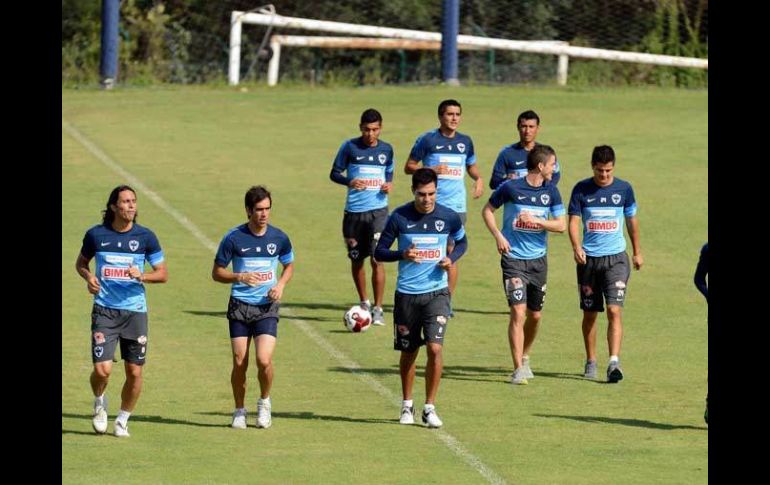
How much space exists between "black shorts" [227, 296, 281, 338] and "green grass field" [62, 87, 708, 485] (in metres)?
0.92

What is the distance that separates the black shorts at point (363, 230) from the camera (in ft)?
64.7

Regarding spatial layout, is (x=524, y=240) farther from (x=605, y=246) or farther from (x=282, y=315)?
(x=282, y=315)

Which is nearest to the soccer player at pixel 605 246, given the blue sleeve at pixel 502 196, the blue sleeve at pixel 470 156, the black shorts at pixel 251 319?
the blue sleeve at pixel 502 196

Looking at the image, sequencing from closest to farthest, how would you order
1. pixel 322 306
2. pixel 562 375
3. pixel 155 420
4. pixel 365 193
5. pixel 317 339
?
pixel 155 420 < pixel 562 375 < pixel 317 339 < pixel 365 193 < pixel 322 306

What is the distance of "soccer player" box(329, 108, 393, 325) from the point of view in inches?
769

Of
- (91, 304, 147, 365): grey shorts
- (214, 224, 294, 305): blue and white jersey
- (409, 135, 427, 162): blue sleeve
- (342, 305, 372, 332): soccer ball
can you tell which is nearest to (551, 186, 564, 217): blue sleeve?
(409, 135, 427, 162): blue sleeve

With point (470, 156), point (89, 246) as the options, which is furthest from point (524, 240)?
point (89, 246)

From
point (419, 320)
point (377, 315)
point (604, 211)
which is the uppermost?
point (604, 211)

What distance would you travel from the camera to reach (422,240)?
48.1 feet

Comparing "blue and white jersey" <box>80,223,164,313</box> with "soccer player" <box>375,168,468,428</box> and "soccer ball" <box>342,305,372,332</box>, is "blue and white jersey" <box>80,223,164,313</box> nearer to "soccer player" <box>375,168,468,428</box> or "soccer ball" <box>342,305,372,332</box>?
"soccer player" <box>375,168,468,428</box>

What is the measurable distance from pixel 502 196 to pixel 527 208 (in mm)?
283

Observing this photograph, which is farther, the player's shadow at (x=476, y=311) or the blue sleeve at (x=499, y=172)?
the player's shadow at (x=476, y=311)

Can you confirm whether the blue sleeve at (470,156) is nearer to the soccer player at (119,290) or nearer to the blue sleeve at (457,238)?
the blue sleeve at (457,238)

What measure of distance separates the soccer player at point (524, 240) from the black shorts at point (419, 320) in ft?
6.94
